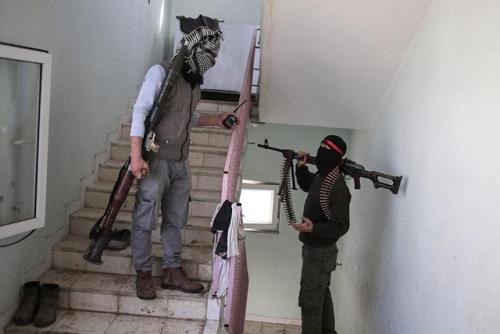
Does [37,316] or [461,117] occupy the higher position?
[461,117]

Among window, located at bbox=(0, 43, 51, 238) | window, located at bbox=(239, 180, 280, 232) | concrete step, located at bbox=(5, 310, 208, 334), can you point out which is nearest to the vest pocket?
window, located at bbox=(0, 43, 51, 238)

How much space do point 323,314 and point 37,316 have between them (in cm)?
186

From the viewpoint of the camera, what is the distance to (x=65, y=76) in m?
2.95

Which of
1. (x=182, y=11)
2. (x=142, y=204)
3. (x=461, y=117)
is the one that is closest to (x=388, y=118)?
(x=461, y=117)

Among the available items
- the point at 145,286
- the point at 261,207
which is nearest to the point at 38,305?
the point at 145,286

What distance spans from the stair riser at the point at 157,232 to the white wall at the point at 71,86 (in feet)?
0.33

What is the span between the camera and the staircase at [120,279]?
2.61 metres

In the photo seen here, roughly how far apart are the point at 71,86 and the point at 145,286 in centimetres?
143

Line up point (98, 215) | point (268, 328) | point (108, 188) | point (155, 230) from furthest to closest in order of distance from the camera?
point (268, 328)
point (108, 188)
point (98, 215)
point (155, 230)

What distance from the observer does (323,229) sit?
2871mm

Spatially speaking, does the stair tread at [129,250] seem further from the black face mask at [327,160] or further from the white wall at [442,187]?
the white wall at [442,187]

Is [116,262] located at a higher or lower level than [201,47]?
lower

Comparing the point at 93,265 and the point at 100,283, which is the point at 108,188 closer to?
the point at 93,265

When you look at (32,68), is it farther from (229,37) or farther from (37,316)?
(229,37)
